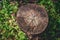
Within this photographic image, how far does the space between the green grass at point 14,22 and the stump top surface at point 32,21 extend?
28 centimetres

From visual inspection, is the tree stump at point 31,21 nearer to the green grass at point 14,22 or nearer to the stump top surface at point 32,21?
the stump top surface at point 32,21

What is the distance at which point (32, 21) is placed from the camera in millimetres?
6137

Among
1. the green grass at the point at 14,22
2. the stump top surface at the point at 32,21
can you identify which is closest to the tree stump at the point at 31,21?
the stump top surface at the point at 32,21

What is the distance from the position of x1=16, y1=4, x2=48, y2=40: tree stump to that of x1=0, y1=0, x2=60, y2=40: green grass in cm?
25

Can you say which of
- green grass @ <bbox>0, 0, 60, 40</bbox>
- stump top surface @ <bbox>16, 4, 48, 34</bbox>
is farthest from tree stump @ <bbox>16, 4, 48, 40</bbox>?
green grass @ <bbox>0, 0, 60, 40</bbox>

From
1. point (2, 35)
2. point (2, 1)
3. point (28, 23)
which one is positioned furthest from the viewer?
point (2, 1)

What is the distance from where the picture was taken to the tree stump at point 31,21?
20.0 feet

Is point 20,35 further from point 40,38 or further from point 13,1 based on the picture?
point 13,1

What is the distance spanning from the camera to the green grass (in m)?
6.50

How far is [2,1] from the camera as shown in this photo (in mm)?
7012

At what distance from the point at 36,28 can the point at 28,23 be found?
0.24 meters

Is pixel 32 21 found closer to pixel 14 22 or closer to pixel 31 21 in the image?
pixel 31 21

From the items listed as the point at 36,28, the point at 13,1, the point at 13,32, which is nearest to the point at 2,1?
the point at 13,1

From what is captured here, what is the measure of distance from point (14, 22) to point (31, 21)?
700 millimetres
